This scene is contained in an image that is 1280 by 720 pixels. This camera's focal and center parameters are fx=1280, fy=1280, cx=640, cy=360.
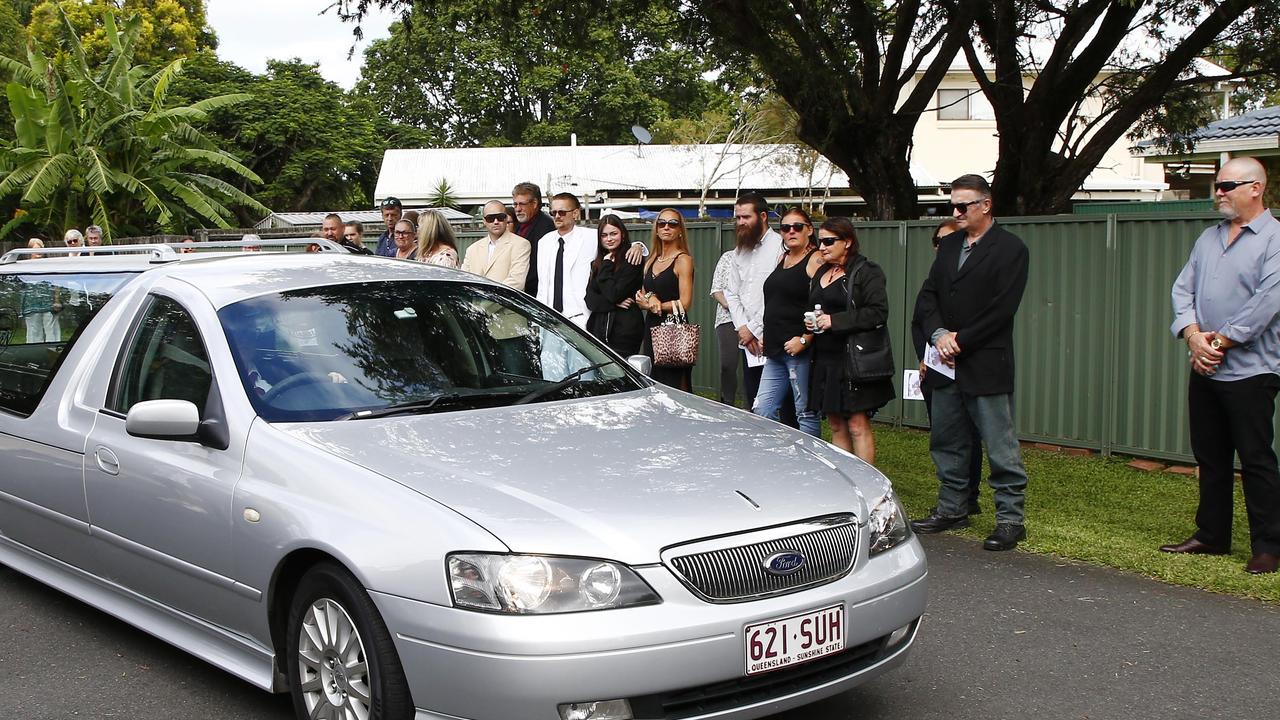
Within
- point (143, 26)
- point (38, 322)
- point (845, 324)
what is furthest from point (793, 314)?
point (143, 26)

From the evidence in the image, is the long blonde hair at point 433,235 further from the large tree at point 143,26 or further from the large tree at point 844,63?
the large tree at point 143,26

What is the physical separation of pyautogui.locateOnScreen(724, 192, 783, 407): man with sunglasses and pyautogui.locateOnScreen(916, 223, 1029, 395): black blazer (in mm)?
1878

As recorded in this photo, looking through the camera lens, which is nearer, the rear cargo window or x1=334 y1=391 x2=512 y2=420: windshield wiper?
x1=334 y1=391 x2=512 y2=420: windshield wiper

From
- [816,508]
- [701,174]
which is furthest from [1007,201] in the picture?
[701,174]

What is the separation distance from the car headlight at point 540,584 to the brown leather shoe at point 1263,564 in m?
3.75

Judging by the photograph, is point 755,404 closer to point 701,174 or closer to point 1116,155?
point 701,174

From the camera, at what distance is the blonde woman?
→ 925 centimetres

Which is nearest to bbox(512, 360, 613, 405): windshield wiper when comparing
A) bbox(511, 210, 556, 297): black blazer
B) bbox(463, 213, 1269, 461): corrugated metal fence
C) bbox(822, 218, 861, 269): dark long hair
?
bbox(822, 218, 861, 269): dark long hair

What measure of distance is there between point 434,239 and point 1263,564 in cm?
583

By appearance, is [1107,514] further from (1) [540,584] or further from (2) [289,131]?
(2) [289,131]

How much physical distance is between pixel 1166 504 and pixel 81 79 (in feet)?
72.6

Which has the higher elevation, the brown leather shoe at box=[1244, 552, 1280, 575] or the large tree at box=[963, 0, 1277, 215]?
the large tree at box=[963, 0, 1277, 215]

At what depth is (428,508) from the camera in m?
3.66

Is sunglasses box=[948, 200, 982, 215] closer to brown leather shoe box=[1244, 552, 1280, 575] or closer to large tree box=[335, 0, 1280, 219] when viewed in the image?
brown leather shoe box=[1244, 552, 1280, 575]
